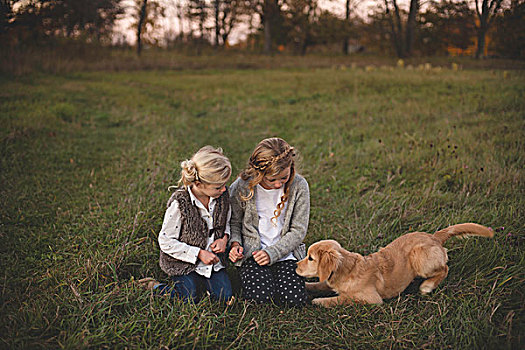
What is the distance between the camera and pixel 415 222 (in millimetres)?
4148

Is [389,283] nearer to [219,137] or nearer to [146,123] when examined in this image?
[219,137]

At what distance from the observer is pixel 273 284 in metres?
3.10

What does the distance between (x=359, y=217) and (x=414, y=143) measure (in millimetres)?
2598

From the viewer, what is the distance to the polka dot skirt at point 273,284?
9.81ft

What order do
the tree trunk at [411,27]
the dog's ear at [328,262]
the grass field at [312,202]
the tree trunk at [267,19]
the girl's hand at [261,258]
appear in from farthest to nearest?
the tree trunk at [267,19]
the tree trunk at [411,27]
the girl's hand at [261,258]
the dog's ear at [328,262]
the grass field at [312,202]

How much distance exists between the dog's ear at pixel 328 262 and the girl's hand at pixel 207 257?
846 mm

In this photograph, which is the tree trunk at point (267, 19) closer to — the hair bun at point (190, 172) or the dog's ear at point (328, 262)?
the hair bun at point (190, 172)

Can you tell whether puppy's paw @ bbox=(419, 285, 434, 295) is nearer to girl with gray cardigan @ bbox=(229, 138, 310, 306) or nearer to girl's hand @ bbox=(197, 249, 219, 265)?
girl with gray cardigan @ bbox=(229, 138, 310, 306)

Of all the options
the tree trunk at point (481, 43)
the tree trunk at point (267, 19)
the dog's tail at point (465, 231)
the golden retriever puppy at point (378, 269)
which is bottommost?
the golden retriever puppy at point (378, 269)

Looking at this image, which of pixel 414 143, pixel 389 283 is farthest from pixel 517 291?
pixel 414 143

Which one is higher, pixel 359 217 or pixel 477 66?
pixel 477 66

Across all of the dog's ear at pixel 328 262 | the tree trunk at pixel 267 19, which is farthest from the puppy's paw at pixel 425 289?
the tree trunk at pixel 267 19

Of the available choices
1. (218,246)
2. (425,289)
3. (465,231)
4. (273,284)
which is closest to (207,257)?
(218,246)

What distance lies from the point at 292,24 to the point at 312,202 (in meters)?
32.6
